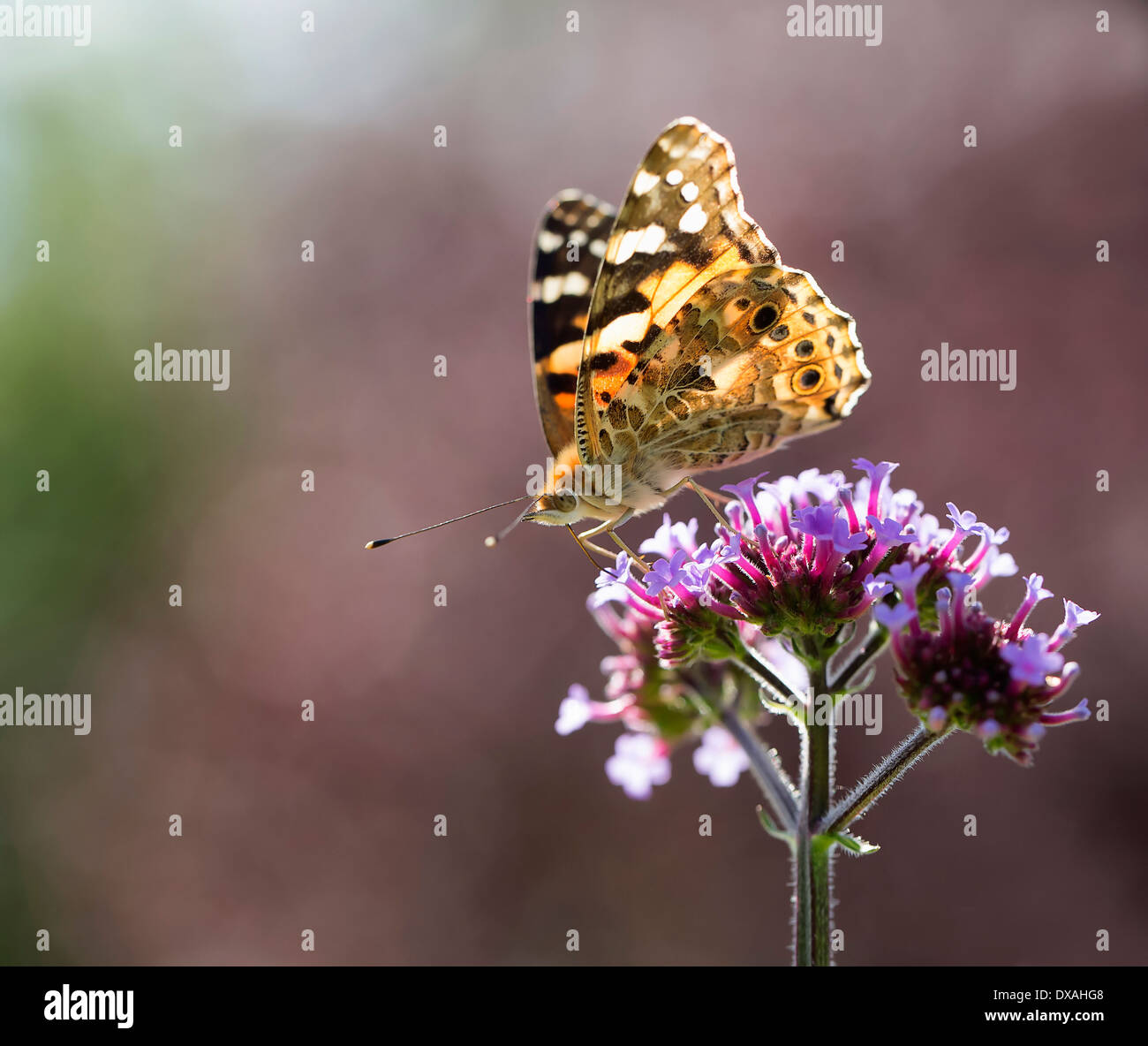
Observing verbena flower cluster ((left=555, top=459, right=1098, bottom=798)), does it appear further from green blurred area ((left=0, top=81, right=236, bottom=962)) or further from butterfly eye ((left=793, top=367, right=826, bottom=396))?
green blurred area ((left=0, top=81, right=236, bottom=962))

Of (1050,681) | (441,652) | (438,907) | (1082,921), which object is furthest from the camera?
(441,652)

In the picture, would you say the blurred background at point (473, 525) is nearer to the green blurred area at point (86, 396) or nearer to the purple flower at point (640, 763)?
the green blurred area at point (86, 396)

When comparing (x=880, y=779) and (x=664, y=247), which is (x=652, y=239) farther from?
(x=880, y=779)

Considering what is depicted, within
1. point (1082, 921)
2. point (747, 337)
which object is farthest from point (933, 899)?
point (747, 337)

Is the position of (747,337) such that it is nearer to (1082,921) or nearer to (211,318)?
(1082,921)

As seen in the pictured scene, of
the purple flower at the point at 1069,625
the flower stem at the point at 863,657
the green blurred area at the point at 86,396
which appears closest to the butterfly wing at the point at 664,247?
the flower stem at the point at 863,657

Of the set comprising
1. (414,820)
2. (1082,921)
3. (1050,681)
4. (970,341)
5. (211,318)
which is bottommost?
(1082,921)
